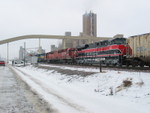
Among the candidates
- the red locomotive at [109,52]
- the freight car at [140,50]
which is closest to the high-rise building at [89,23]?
the red locomotive at [109,52]

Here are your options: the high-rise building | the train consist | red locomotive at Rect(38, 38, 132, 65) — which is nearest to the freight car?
the train consist

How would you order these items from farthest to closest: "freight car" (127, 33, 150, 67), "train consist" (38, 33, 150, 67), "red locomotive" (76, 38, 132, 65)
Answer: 1. "red locomotive" (76, 38, 132, 65)
2. "train consist" (38, 33, 150, 67)
3. "freight car" (127, 33, 150, 67)

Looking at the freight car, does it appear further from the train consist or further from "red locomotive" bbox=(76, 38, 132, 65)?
"red locomotive" bbox=(76, 38, 132, 65)

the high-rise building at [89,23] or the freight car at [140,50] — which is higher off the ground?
the high-rise building at [89,23]

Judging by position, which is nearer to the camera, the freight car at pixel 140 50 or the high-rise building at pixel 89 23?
the freight car at pixel 140 50

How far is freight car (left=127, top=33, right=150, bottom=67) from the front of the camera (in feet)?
59.2

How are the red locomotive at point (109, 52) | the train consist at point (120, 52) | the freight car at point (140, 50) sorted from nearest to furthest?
the freight car at point (140, 50) < the train consist at point (120, 52) < the red locomotive at point (109, 52)

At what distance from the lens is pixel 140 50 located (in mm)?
18891

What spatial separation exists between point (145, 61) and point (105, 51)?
7581 millimetres

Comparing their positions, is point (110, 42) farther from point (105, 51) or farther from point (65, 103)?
point (65, 103)

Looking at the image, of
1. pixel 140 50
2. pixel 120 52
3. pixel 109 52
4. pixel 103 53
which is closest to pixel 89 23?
pixel 103 53

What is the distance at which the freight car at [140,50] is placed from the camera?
A: 1803 centimetres

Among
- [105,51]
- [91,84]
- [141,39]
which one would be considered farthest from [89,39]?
[91,84]

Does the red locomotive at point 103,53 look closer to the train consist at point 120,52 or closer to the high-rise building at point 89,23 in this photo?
the train consist at point 120,52
